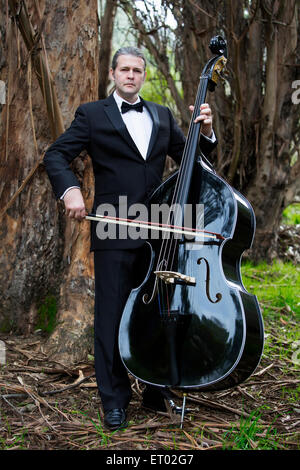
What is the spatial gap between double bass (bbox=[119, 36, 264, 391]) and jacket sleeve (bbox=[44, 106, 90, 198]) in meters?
0.47

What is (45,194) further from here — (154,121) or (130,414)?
(130,414)

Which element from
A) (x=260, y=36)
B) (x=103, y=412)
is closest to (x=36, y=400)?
(x=103, y=412)

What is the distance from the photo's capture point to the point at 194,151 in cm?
225

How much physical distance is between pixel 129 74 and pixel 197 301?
1110mm

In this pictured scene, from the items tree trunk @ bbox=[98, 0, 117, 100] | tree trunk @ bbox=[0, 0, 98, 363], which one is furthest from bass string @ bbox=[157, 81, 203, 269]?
tree trunk @ bbox=[98, 0, 117, 100]

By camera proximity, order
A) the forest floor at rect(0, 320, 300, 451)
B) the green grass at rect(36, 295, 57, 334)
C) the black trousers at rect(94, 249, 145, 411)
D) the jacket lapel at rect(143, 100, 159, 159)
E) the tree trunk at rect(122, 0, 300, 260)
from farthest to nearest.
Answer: the tree trunk at rect(122, 0, 300, 260) < the green grass at rect(36, 295, 57, 334) < the jacket lapel at rect(143, 100, 159, 159) < the black trousers at rect(94, 249, 145, 411) < the forest floor at rect(0, 320, 300, 451)

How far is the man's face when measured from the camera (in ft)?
7.79

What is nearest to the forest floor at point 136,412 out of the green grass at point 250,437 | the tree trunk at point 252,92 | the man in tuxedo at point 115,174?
the green grass at point 250,437

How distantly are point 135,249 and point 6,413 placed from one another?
3.13 feet

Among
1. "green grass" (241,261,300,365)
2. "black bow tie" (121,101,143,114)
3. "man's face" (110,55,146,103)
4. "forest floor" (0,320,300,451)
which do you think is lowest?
"forest floor" (0,320,300,451)

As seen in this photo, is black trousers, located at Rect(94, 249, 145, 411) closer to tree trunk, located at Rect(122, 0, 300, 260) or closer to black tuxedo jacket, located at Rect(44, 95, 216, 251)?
black tuxedo jacket, located at Rect(44, 95, 216, 251)

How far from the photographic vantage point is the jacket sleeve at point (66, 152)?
2.31m

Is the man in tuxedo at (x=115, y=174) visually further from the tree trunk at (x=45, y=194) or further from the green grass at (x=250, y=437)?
the tree trunk at (x=45, y=194)
